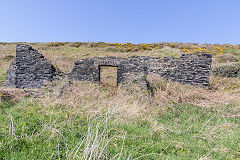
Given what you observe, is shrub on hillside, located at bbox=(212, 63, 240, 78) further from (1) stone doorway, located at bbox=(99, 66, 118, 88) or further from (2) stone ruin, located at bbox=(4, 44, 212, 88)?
(1) stone doorway, located at bbox=(99, 66, 118, 88)

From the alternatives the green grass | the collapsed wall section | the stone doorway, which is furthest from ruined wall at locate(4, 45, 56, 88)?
the collapsed wall section

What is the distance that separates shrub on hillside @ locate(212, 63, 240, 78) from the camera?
440 inches

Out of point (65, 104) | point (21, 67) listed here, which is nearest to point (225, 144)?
point (65, 104)

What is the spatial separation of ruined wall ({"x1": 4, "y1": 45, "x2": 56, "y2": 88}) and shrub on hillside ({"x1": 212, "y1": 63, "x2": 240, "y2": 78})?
1373 cm

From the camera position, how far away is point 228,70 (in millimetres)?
11422

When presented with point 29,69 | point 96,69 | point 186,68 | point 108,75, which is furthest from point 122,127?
point 108,75

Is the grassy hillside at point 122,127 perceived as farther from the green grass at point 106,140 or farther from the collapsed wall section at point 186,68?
the collapsed wall section at point 186,68

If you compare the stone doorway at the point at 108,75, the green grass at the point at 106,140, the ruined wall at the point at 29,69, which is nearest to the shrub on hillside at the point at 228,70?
the stone doorway at the point at 108,75

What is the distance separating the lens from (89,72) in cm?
880

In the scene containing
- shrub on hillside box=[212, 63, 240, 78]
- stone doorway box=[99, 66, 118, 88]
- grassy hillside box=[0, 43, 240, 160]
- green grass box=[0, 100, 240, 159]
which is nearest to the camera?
green grass box=[0, 100, 240, 159]

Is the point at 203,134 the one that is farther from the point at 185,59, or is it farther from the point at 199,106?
the point at 185,59

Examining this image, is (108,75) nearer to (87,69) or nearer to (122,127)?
(87,69)

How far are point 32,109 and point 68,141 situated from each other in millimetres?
2553

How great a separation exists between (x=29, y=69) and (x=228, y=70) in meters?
15.5
